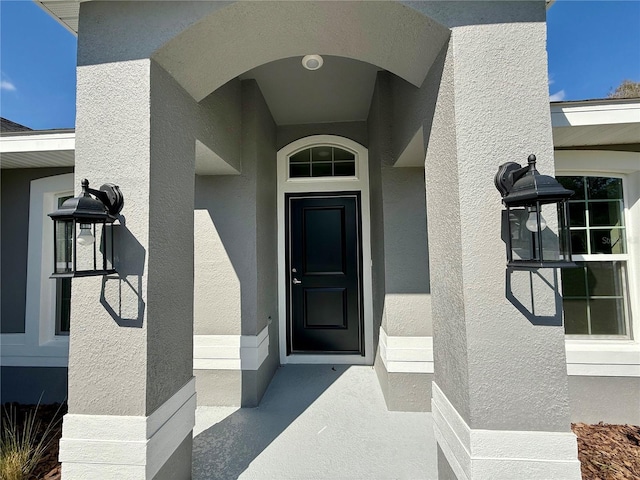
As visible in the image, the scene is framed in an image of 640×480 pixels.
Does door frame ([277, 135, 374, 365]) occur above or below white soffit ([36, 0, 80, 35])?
below

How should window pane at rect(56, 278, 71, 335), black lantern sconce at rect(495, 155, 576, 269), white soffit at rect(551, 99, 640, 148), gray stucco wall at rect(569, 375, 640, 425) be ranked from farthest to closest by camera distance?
window pane at rect(56, 278, 71, 335), gray stucco wall at rect(569, 375, 640, 425), white soffit at rect(551, 99, 640, 148), black lantern sconce at rect(495, 155, 576, 269)

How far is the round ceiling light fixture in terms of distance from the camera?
2.72 meters

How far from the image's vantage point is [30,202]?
3.36 metres

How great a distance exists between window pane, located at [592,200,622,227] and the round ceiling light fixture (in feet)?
9.45

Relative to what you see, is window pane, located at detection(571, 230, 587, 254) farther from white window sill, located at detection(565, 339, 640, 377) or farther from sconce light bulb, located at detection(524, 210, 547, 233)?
sconce light bulb, located at detection(524, 210, 547, 233)

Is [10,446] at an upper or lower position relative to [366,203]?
lower

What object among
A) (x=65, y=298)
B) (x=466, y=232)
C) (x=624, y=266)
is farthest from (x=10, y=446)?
(x=624, y=266)

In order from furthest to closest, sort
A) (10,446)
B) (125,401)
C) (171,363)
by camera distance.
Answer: (10,446)
(171,363)
(125,401)

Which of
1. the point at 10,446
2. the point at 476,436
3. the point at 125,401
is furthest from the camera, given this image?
the point at 10,446

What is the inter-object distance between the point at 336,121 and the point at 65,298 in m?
3.90

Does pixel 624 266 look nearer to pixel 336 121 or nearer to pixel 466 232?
pixel 466 232

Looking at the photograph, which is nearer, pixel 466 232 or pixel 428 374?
pixel 466 232

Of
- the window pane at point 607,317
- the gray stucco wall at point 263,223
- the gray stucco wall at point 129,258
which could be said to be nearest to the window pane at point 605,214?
the window pane at point 607,317

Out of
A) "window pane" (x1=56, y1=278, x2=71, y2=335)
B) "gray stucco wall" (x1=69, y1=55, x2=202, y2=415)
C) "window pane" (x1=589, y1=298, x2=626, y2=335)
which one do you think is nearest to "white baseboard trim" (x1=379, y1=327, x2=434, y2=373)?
"window pane" (x1=589, y1=298, x2=626, y2=335)
